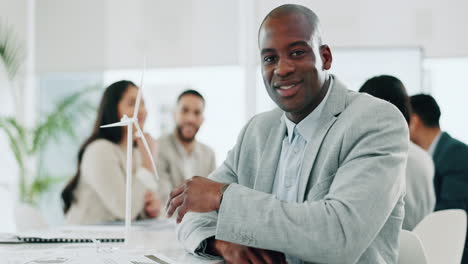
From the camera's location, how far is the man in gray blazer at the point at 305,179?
142 centimetres

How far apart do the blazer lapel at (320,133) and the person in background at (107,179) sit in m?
1.92

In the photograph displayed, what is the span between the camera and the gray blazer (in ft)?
4.65

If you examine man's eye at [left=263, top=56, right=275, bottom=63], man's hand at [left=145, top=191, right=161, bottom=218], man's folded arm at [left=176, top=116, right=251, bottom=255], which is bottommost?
man's hand at [left=145, top=191, right=161, bottom=218]

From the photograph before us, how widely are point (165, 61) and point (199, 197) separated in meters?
5.51

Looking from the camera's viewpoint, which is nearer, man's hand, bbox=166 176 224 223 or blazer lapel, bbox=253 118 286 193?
man's hand, bbox=166 176 224 223

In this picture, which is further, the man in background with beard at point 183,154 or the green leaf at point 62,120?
the green leaf at point 62,120

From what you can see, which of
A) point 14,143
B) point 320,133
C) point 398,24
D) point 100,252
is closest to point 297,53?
point 320,133

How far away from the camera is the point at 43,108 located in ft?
23.5

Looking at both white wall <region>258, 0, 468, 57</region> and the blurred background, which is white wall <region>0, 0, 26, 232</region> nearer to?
the blurred background

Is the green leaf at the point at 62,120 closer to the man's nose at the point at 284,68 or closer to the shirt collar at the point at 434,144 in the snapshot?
the shirt collar at the point at 434,144

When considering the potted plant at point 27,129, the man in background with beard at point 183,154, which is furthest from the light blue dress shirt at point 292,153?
the potted plant at point 27,129

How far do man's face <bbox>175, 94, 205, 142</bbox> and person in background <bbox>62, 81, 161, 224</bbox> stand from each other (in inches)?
40.5

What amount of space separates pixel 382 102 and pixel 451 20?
504cm

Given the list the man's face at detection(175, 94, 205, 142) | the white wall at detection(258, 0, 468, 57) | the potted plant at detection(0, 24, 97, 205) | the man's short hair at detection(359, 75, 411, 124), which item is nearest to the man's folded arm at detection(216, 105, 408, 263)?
the man's short hair at detection(359, 75, 411, 124)
